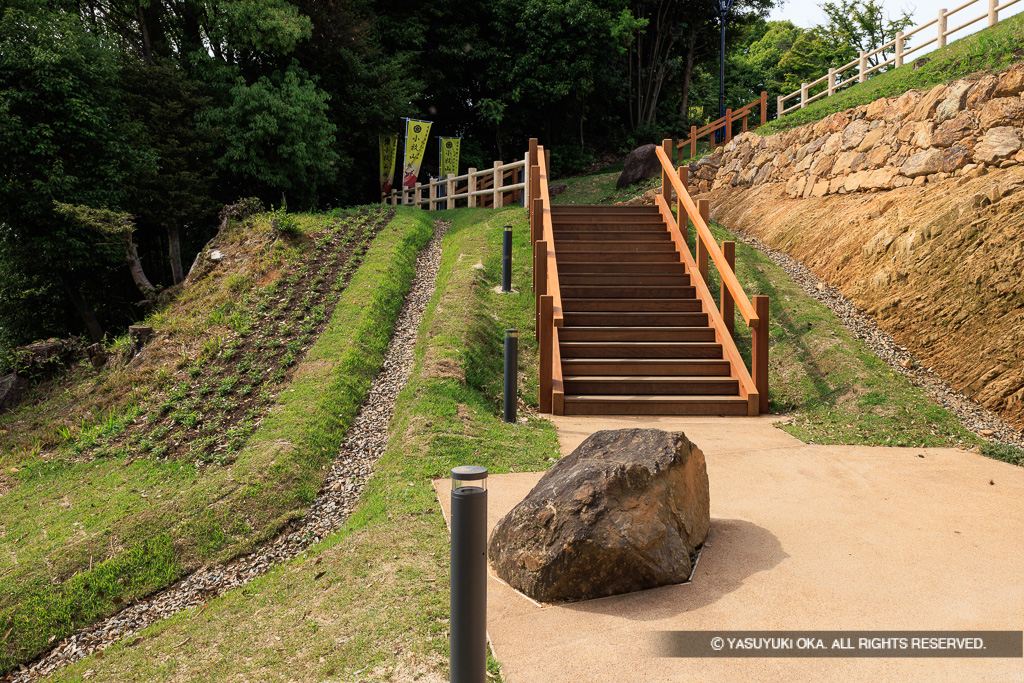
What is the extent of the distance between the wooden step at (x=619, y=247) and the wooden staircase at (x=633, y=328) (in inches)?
0.7

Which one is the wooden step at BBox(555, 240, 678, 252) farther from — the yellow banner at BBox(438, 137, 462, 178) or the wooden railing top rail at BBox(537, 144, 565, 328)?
the yellow banner at BBox(438, 137, 462, 178)

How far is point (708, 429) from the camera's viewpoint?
25.2 ft

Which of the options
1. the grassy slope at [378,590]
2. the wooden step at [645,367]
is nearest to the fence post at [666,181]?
the wooden step at [645,367]

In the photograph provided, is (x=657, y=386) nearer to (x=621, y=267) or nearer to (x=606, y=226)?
(x=621, y=267)

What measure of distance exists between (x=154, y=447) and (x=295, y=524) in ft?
10.2

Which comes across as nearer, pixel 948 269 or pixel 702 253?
pixel 948 269

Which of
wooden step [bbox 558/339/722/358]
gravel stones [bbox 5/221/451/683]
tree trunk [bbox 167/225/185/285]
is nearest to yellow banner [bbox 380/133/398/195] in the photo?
tree trunk [bbox 167/225/185/285]

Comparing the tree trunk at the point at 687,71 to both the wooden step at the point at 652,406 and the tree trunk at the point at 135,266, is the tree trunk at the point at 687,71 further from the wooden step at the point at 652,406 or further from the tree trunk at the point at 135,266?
the wooden step at the point at 652,406

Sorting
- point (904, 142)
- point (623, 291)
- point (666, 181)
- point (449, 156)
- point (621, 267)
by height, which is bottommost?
point (623, 291)

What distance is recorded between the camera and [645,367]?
29.8 ft

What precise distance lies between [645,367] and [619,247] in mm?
3326

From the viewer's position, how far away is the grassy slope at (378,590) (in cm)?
367

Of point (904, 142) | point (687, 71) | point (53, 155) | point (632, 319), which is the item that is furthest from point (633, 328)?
point (687, 71)

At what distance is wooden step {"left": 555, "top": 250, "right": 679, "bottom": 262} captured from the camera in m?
11.5
